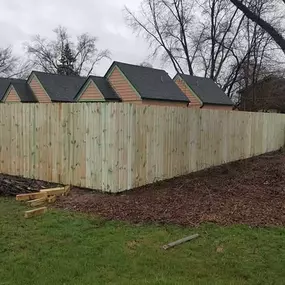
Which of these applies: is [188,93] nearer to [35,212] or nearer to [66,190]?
[66,190]

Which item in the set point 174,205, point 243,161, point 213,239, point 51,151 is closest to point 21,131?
point 51,151

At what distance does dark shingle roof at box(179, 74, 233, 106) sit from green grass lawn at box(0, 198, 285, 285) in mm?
20664

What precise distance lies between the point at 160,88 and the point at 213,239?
691 inches

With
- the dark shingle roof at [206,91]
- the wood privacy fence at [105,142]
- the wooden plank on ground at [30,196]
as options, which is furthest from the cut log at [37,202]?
the dark shingle roof at [206,91]

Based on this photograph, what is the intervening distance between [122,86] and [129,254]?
17.2 metres

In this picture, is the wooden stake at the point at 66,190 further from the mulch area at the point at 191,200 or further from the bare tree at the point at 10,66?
the bare tree at the point at 10,66

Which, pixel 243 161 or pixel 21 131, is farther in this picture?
pixel 243 161

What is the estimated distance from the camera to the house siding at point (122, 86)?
19.9 m

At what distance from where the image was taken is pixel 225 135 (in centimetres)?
1095

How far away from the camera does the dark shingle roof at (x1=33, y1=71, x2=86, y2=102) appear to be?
24453 millimetres

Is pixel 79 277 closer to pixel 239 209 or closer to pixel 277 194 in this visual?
pixel 239 209

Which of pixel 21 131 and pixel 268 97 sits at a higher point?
pixel 268 97

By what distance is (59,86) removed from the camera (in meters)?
25.6

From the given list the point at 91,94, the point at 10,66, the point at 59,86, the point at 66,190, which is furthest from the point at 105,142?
the point at 10,66
